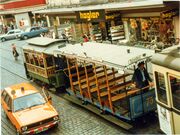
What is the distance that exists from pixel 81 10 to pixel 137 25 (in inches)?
210

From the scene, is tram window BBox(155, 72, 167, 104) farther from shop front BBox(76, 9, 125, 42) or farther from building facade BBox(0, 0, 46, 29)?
building facade BBox(0, 0, 46, 29)

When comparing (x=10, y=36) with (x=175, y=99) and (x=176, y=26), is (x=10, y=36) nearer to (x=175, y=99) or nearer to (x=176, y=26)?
(x=176, y=26)

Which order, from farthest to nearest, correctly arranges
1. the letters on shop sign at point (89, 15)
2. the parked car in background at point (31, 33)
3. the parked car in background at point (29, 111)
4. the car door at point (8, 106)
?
the parked car in background at point (31, 33)
the letters on shop sign at point (89, 15)
the car door at point (8, 106)
the parked car in background at point (29, 111)

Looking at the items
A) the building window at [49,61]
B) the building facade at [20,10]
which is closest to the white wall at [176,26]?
the building window at [49,61]

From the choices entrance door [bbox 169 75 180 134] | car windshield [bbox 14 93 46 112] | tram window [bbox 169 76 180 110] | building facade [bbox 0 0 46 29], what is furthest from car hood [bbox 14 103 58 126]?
building facade [bbox 0 0 46 29]

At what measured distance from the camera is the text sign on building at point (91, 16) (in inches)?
1018

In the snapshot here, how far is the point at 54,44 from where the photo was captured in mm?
19109

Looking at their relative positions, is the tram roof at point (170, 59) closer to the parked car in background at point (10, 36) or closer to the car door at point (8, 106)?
the car door at point (8, 106)

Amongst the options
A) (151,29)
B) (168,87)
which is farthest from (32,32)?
(168,87)

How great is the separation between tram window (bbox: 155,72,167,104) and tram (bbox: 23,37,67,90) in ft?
25.8

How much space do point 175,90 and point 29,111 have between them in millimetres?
6101

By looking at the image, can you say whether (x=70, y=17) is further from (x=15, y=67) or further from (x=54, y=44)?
(x=54, y=44)

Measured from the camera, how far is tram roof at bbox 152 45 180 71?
370 inches

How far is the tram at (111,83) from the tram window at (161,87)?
1486 mm
